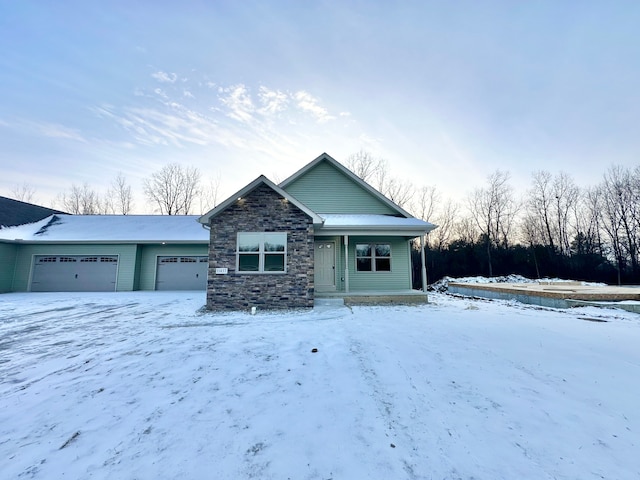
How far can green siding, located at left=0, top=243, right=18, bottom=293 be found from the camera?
45.9 ft

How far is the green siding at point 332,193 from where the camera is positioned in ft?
40.5

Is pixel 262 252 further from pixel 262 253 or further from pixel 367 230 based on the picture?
pixel 367 230

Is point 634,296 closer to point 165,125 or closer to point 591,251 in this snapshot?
point 591,251

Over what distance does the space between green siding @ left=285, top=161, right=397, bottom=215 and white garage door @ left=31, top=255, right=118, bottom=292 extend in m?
11.6

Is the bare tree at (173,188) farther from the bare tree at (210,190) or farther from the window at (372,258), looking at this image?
the window at (372,258)

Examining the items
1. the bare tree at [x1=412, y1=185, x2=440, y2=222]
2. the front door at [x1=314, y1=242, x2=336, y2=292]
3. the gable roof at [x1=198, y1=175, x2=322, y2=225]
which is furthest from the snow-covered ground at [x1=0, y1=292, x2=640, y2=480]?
the bare tree at [x1=412, y1=185, x2=440, y2=222]

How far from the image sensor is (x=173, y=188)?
27141 millimetres

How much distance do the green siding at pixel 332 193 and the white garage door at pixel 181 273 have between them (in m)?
7.49

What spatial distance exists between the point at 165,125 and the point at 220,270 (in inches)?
362

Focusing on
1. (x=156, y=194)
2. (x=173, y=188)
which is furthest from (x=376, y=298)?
(x=156, y=194)

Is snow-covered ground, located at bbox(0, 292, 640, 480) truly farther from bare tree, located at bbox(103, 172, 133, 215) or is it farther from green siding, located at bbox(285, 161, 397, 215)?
bare tree, located at bbox(103, 172, 133, 215)

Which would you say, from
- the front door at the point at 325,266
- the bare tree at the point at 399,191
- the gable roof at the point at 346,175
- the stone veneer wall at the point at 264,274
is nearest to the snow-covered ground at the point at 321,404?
the stone veneer wall at the point at 264,274

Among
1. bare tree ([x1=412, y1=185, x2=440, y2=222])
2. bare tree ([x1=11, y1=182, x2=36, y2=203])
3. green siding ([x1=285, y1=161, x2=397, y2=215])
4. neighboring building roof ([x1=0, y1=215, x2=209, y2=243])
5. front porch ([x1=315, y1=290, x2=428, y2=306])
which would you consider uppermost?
bare tree ([x1=11, y1=182, x2=36, y2=203])

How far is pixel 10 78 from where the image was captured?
10.5 meters
